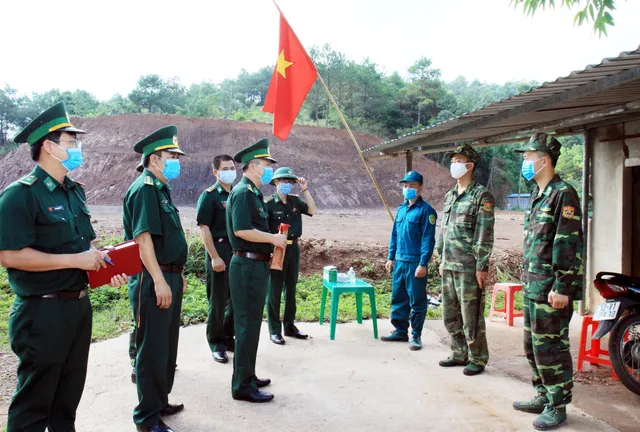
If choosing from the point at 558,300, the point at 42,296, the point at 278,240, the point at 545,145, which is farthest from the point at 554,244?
the point at 42,296

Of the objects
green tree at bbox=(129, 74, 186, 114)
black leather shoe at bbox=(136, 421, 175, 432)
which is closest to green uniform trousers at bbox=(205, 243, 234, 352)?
black leather shoe at bbox=(136, 421, 175, 432)

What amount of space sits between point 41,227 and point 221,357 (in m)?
2.62

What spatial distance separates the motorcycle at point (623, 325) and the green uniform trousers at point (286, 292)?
3050 millimetres

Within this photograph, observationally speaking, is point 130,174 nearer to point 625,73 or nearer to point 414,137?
point 414,137

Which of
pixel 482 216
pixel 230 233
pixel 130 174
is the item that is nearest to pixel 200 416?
pixel 230 233

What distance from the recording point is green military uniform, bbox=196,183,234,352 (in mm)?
4707

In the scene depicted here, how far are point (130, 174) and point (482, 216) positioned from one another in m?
27.2

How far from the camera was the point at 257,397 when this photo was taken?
12.0 ft

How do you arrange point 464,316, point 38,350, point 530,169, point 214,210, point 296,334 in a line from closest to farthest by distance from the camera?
point 38,350
point 530,169
point 464,316
point 214,210
point 296,334

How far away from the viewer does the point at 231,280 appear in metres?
3.67

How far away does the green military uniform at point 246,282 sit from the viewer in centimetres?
357

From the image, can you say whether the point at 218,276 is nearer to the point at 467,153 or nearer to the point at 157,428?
Answer: the point at 157,428

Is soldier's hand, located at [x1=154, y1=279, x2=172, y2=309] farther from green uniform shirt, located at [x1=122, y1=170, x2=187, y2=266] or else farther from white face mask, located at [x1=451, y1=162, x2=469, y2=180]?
white face mask, located at [x1=451, y1=162, x2=469, y2=180]

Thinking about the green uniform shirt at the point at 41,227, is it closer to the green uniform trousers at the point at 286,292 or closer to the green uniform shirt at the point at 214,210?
the green uniform shirt at the point at 214,210
